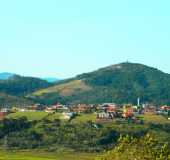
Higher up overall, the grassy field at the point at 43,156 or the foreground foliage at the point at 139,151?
the foreground foliage at the point at 139,151

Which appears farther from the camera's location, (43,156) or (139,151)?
(43,156)

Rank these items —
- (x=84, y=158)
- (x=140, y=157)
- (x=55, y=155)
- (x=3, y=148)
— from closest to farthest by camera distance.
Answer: (x=140, y=157), (x=84, y=158), (x=55, y=155), (x=3, y=148)

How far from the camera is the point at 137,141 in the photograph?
65.3 meters

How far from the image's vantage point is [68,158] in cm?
16575

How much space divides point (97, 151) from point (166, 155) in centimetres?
13316

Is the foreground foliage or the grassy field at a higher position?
the foreground foliage

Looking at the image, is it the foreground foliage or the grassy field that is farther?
the grassy field

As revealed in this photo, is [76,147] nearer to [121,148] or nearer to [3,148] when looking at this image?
[3,148]

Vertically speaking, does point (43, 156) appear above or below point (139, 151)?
below

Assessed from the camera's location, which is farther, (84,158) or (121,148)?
(84,158)

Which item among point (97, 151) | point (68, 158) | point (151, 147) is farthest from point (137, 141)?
point (97, 151)

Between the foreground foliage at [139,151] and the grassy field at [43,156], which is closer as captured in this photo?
the foreground foliage at [139,151]

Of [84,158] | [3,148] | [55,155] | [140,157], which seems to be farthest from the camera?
[3,148]

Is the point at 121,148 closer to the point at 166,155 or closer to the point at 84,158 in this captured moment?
the point at 166,155
